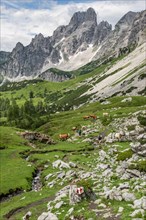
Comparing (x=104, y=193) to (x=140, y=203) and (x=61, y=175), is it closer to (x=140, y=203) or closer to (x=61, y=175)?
(x=140, y=203)

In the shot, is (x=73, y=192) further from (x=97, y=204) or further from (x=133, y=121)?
(x=133, y=121)

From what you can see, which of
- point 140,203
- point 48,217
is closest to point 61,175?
point 48,217

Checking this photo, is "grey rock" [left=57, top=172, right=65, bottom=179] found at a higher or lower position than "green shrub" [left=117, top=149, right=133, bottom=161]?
lower

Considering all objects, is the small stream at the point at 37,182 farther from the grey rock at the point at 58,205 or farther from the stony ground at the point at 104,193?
the grey rock at the point at 58,205

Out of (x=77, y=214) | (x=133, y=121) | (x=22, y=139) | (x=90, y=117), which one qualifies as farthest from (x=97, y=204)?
(x=90, y=117)

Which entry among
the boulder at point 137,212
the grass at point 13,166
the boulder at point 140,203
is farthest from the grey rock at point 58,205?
the grass at point 13,166

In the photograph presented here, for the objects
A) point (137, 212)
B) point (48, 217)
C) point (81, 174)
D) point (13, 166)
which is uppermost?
point (137, 212)

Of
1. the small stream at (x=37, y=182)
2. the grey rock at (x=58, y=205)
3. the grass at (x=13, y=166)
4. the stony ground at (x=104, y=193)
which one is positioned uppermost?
the stony ground at (x=104, y=193)

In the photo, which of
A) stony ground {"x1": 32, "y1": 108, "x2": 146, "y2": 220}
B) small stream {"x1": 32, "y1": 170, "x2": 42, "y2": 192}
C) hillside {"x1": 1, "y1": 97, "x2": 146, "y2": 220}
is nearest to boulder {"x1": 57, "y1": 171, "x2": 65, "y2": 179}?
stony ground {"x1": 32, "y1": 108, "x2": 146, "y2": 220}

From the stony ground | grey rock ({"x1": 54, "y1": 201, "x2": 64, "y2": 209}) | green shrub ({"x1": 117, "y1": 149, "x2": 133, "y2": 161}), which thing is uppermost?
green shrub ({"x1": 117, "y1": 149, "x2": 133, "y2": 161})

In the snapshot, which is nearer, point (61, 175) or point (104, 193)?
point (104, 193)

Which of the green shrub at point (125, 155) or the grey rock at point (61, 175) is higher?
the green shrub at point (125, 155)

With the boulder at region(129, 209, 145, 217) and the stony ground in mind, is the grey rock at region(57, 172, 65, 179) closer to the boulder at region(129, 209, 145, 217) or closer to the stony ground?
the stony ground

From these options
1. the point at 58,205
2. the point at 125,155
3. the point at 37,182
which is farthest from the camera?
the point at 37,182
